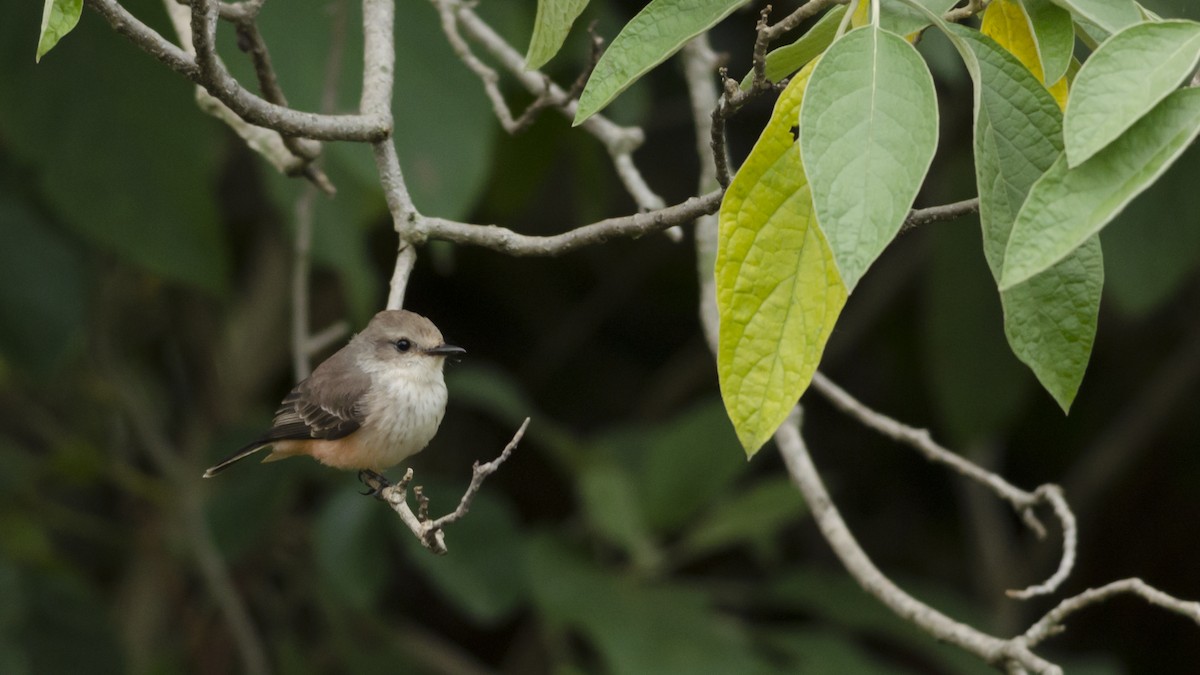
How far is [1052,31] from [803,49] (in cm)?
29

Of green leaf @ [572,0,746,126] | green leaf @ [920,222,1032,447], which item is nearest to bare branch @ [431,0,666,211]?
green leaf @ [572,0,746,126]

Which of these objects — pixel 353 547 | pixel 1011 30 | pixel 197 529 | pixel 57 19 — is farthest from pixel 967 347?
→ pixel 57 19

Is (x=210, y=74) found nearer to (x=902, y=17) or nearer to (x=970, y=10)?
(x=902, y=17)

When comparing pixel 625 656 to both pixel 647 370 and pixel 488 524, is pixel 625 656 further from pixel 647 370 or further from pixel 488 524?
pixel 647 370

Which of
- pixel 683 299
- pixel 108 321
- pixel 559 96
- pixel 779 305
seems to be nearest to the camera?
pixel 779 305

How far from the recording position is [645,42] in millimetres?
1443

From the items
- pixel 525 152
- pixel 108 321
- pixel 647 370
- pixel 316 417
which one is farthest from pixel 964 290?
pixel 108 321

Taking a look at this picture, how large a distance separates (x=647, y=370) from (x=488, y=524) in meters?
2.24

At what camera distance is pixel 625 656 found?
380cm

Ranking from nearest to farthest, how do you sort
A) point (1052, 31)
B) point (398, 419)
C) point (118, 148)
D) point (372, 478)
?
1. point (1052, 31)
2. point (398, 419)
3. point (372, 478)
4. point (118, 148)

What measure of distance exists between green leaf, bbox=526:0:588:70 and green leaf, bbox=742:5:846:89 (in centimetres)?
22

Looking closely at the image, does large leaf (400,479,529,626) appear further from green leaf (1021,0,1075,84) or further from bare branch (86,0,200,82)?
green leaf (1021,0,1075,84)

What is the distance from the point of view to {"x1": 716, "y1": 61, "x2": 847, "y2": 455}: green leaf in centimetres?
143

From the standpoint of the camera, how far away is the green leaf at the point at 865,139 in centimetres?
122
